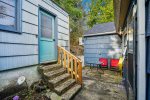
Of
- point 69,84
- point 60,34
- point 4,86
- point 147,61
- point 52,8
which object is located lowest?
point 69,84

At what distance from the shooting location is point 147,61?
1.33 meters

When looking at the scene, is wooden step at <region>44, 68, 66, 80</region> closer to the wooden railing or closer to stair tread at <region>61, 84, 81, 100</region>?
the wooden railing

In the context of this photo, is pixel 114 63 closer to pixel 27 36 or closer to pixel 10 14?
pixel 27 36

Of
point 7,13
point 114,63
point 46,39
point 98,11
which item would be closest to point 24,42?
point 7,13

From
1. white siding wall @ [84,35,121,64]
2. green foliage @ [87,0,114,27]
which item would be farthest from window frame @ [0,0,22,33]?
green foliage @ [87,0,114,27]

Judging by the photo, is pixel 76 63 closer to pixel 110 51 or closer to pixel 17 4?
pixel 17 4

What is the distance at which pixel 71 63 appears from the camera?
378 centimetres

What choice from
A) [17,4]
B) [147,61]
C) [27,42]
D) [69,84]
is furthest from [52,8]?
[147,61]

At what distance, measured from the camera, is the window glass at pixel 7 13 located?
7.31 ft

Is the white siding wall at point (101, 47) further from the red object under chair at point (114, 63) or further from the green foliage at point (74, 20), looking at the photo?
the green foliage at point (74, 20)

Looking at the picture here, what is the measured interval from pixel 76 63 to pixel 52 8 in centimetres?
226

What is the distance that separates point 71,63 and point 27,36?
1.72 m

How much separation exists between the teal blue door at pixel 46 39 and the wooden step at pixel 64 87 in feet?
3.43

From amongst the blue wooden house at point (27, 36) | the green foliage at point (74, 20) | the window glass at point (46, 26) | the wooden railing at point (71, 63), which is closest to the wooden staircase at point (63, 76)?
the wooden railing at point (71, 63)
